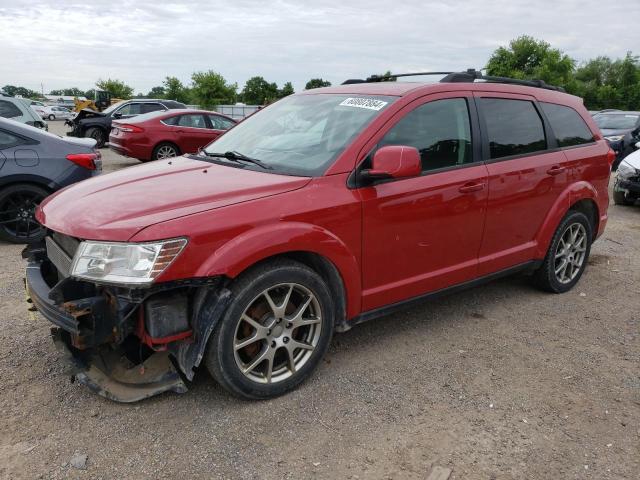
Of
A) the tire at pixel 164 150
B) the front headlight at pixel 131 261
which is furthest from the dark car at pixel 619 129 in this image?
the front headlight at pixel 131 261

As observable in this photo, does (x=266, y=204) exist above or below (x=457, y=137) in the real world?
below

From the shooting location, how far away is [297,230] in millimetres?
2945

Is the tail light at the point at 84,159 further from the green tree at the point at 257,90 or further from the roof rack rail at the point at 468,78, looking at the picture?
the green tree at the point at 257,90

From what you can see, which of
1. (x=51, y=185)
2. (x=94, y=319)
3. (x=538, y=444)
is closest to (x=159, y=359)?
(x=94, y=319)

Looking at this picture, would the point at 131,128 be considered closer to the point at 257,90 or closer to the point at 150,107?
the point at 150,107

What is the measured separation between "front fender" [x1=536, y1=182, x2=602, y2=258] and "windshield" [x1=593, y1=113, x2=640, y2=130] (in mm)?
10515

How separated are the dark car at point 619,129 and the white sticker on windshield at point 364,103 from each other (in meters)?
11.1

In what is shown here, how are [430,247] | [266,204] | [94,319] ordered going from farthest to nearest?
1. [430,247]
2. [266,204]
3. [94,319]

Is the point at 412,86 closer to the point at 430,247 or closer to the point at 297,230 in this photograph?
the point at 430,247

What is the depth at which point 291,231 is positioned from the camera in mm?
2918

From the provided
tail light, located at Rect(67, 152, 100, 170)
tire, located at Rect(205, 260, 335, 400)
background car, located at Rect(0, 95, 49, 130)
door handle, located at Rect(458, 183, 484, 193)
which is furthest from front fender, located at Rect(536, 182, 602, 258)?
background car, located at Rect(0, 95, 49, 130)

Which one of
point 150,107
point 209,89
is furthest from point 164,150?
point 209,89

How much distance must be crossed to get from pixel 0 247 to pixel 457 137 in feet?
16.5

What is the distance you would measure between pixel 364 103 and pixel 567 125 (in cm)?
216
